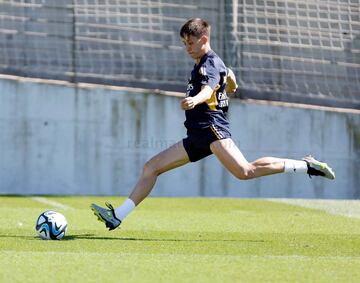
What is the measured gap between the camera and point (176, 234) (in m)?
9.52

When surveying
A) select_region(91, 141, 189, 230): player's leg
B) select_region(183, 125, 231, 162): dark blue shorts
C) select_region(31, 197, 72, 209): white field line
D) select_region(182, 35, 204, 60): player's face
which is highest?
select_region(182, 35, 204, 60): player's face

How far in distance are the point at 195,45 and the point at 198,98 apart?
74 cm

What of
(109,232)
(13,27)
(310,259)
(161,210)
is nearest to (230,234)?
(109,232)

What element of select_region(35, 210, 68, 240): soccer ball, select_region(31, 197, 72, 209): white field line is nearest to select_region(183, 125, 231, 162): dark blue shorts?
select_region(35, 210, 68, 240): soccer ball

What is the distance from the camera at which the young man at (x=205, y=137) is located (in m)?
8.99

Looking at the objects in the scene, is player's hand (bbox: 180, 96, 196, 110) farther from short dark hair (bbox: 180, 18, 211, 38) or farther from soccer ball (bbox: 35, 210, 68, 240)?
soccer ball (bbox: 35, 210, 68, 240)

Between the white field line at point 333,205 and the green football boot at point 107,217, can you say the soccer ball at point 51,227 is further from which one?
the white field line at point 333,205

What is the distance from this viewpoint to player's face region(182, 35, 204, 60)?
9.00m

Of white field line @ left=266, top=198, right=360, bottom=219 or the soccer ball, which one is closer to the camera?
the soccer ball

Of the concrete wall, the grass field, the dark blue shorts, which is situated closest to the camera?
the grass field

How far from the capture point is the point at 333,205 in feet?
44.1

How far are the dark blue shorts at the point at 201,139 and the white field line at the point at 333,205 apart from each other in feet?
10.1

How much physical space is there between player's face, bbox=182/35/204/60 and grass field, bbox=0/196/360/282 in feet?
5.36

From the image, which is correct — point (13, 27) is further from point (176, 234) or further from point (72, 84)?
point (176, 234)
